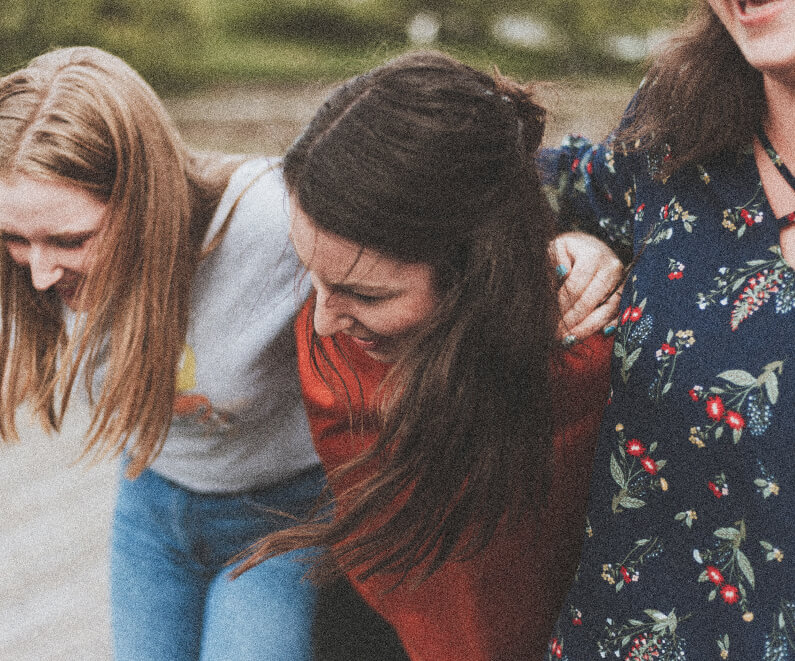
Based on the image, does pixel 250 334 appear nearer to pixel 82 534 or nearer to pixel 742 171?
pixel 742 171

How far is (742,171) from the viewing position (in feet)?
3.27

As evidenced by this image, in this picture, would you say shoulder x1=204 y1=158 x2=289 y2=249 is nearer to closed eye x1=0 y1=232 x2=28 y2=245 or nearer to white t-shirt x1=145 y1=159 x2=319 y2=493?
white t-shirt x1=145 y1=159 x2=319 y2=493

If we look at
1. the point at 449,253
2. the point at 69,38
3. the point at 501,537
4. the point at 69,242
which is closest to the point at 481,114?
the point at 449,253

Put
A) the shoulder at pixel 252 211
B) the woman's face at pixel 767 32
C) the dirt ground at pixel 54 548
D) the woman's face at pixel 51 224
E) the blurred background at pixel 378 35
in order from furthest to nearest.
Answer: the blurred background at pixel 378 35 < the dirt ground at pixel 54 548 < the shoulder at pixel 252 211 < the woman's face at pixel 51 224 < the woman's face at pixel 767 32

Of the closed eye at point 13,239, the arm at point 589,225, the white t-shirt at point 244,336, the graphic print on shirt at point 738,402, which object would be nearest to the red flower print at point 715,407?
the graphic print on shirt at point 738,402

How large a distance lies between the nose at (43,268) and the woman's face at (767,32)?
102 centimetres

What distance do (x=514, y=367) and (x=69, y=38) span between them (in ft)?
15.2

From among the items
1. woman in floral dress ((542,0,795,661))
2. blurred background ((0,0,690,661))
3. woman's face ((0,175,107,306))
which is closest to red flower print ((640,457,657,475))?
woman in floral dress ((542,0,795,661))

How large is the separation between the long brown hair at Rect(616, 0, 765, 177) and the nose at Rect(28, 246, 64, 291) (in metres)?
0.87

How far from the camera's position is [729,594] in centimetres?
95

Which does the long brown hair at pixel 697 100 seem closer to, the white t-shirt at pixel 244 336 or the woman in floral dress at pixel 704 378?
the woman in floral dress at pixel 704 378

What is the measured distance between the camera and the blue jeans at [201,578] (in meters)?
1.51

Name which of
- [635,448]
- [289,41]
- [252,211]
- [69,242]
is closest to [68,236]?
[69,242]

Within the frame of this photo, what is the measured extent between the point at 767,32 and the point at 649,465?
1.59 ft
